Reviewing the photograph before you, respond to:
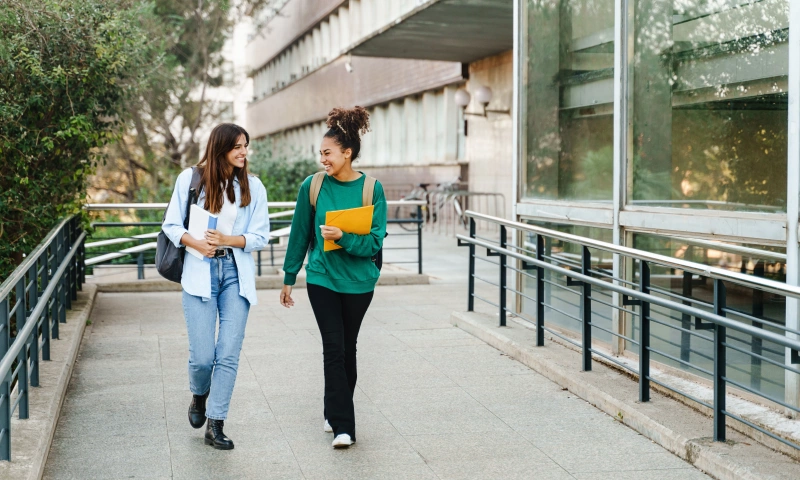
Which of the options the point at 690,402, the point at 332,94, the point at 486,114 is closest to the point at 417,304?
the point at 690,402

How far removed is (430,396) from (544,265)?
133 centimetres

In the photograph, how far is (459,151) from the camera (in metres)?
24.7

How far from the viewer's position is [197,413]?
5.81 meters

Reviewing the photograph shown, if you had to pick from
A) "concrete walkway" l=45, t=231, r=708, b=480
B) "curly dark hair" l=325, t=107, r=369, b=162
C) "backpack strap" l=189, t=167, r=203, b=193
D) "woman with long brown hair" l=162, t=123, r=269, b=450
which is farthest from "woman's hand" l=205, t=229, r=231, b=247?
"concrete walkway" l=45, t=231, r=708, b=480

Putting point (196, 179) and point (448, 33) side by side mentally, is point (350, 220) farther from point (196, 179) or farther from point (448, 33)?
point (448, 33)

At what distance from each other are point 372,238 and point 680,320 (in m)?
2.39

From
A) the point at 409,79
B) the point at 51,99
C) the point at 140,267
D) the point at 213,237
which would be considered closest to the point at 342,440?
the point at 213,237

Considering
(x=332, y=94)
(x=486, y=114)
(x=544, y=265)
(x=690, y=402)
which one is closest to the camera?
(x=690, y=402)

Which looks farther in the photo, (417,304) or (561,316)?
(417,304)

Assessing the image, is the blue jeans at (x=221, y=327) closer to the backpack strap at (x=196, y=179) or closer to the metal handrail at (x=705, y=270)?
the backpack strap at (x=196, y=179)

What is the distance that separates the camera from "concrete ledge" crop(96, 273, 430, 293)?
12.9m

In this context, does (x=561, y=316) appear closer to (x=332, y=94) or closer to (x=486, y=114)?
(x=486, y=114)

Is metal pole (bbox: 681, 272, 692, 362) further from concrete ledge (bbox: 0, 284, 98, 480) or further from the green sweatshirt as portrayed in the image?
concrete ledge (bbox: 0, 284, 98, 480)

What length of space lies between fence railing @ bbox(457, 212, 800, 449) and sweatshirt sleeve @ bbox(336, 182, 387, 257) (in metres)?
1.52
